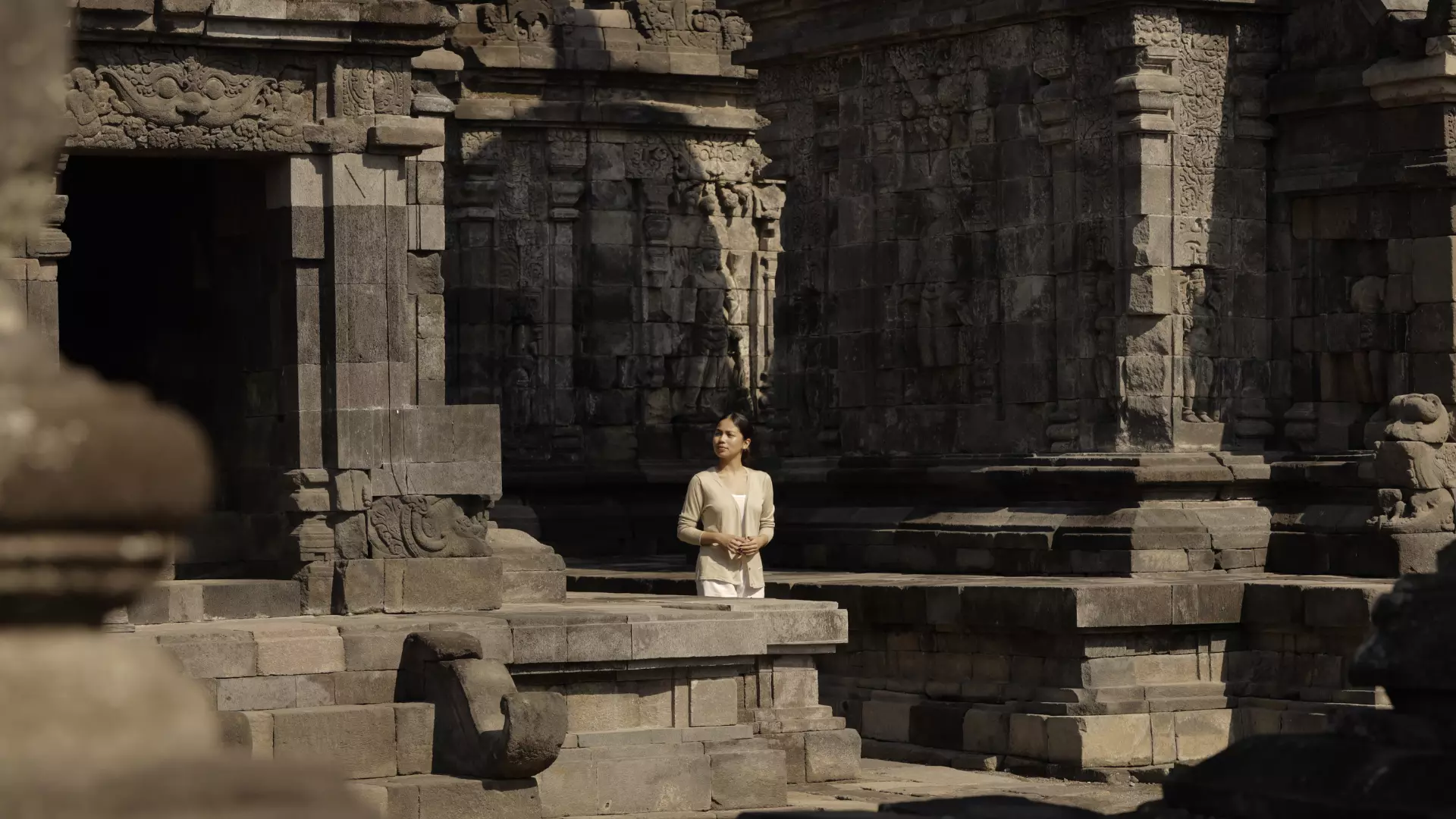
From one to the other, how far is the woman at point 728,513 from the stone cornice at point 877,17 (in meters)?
5.79

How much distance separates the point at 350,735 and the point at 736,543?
376 cm

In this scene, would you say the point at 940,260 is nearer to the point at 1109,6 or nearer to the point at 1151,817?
the point at 1109,6

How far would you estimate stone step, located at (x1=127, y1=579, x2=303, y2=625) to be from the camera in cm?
1477

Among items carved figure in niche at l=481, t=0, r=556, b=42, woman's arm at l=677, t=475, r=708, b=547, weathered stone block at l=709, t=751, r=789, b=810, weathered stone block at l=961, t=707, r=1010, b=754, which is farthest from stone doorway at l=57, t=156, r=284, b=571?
carved figure in niche at l=481, t=0, r=556, b=42

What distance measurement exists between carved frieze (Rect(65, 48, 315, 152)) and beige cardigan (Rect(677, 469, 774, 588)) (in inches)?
126

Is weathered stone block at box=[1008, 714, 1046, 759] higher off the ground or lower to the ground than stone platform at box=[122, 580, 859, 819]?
lower

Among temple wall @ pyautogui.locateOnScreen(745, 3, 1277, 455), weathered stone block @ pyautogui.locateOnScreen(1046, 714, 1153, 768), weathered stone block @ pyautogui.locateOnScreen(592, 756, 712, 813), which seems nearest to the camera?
weathered stone block @ pyautogui.locateOnScreen(592, 756, 712, 813)

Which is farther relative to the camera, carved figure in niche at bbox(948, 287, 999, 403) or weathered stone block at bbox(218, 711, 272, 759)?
carved figure in niche at bbox(948, 287, 999, 403)

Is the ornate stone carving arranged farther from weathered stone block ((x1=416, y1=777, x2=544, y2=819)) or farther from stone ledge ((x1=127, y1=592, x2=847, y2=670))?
weathered stone block ((x1=416, y1=777, x2=544, y2=819))

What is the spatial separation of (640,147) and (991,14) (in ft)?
24.3

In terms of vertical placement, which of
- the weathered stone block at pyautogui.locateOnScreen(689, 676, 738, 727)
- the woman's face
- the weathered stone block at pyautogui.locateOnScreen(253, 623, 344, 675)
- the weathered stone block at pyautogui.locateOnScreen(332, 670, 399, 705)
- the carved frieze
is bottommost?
the weathered stone block at pyautogui.locateOnScreen(689, 676, 738, 727)

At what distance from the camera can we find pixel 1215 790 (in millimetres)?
8758

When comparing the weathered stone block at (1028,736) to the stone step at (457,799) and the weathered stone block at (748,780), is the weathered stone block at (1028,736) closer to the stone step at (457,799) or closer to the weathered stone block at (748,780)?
the weathered stone block at (748,780)

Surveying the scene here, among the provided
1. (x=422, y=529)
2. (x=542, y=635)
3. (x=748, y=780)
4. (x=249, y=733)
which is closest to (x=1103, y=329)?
(x=422, y=529)
